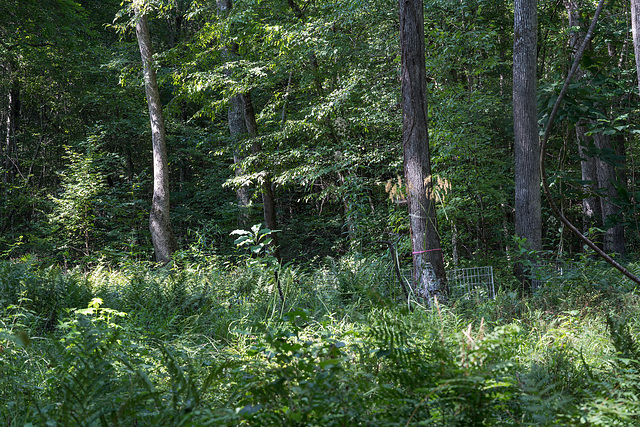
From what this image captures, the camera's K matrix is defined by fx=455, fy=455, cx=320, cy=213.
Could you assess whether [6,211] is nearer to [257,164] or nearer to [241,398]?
[257,164]

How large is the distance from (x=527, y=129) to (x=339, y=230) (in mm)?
8664

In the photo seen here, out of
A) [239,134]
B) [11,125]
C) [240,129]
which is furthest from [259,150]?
[11,125]

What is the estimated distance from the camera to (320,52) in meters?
8.71

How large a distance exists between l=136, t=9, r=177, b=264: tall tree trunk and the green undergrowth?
249 centimetres

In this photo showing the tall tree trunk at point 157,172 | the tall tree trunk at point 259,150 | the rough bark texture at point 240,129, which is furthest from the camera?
the rough bark texture at point 240,129

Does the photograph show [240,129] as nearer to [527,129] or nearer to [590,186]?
[527,129]

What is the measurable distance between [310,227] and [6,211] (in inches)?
344

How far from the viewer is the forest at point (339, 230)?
223 cm

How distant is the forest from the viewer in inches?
88.0

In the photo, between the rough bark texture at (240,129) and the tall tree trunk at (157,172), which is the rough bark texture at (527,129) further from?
the tall tree trunk at (157,172)

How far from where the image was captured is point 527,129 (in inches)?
258

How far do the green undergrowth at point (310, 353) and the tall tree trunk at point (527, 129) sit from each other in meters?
1.08

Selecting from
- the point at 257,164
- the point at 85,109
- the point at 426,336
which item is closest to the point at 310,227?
the point at 257,164

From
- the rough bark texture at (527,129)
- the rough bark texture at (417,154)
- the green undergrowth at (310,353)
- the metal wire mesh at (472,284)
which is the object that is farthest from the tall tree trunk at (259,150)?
the rough bark texture at (417,154)
